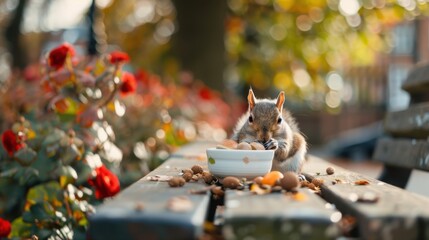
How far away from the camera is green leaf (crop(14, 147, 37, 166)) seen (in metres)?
3.65

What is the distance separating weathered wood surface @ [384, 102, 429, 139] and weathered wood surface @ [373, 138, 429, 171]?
0.17ft

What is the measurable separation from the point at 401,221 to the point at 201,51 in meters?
9.17

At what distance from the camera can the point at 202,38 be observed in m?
10.8

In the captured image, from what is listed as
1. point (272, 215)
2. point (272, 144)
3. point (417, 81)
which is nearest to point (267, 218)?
point (272, 215)

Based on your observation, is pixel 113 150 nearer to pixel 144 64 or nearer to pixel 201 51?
pixel 201 51

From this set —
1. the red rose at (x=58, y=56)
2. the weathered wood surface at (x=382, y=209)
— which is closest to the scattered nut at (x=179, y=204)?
the weathered wood surface at (x=382, y=209)

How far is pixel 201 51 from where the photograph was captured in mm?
10781

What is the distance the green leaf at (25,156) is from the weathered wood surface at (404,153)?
78.1 inches

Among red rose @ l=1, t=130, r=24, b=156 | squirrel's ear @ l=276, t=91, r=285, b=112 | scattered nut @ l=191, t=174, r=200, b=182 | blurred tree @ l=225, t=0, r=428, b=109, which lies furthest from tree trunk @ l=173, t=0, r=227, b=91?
scattered nut @ l=191, t=174, r=200, b=182

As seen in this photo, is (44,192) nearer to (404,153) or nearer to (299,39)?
(404,153)

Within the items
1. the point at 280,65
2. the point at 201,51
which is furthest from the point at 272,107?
the point at 280,65

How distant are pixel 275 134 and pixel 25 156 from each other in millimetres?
1454

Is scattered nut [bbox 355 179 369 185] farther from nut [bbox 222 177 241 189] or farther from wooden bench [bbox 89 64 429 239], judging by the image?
nut [bbox 222 177 241 189]

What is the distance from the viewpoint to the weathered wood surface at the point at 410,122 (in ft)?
11.5
